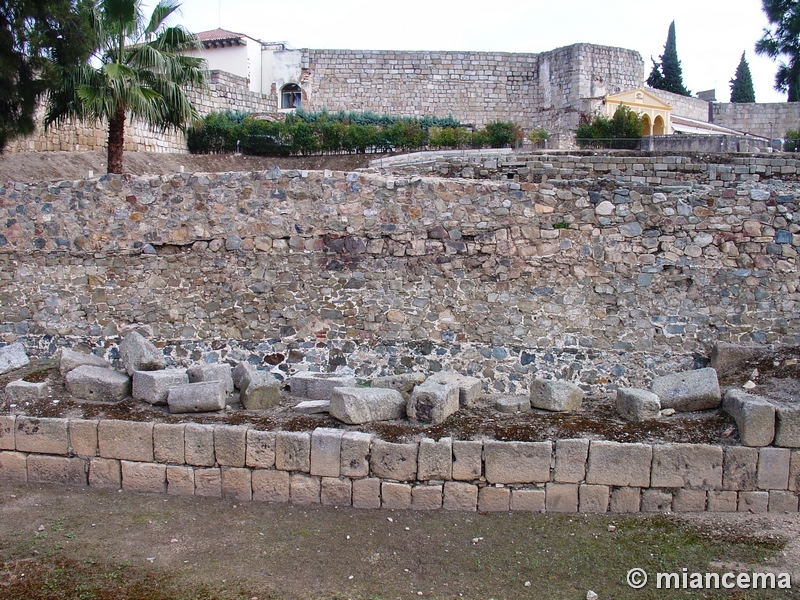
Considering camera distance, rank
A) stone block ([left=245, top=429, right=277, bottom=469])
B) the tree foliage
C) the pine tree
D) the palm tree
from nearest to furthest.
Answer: stone block ([left=245, top=429, right=277, bottom=469])
the palm tree
the tree foliage
the pine tree

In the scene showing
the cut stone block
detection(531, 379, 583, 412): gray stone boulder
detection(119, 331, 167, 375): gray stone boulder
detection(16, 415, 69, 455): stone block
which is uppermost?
detection(119, 331, 167, 375): gray stone boulder

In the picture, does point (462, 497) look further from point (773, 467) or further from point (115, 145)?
point (115, 145)

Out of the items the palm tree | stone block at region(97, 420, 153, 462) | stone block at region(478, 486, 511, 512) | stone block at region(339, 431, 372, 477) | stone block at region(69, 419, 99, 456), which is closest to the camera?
stone block at region(478, 486, 511, 512)

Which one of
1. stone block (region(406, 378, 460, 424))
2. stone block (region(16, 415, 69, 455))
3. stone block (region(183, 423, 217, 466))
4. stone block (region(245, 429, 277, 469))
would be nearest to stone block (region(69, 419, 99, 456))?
stone block (region(16, 415, 69, 455))

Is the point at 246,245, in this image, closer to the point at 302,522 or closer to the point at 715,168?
the point at 302,522

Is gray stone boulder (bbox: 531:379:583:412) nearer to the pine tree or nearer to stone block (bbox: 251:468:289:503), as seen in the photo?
stone block (bbox: 251:468:289:503)

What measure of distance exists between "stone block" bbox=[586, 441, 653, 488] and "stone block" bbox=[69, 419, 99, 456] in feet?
13.6

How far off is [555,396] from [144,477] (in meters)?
3.64

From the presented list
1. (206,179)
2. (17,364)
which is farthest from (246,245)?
(17,364)

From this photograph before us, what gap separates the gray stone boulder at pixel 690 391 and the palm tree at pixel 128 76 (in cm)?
896

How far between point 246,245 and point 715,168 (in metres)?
10.3

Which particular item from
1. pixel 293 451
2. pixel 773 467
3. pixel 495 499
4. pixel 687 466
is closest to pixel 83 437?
pixel 293 451

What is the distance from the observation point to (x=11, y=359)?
8391 mm

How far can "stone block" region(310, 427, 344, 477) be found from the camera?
5742 millimetres
